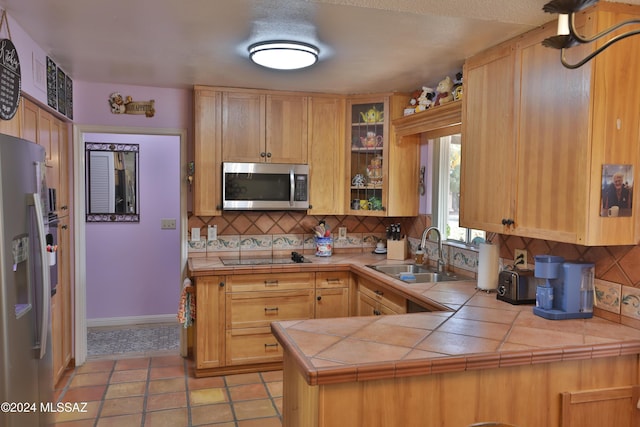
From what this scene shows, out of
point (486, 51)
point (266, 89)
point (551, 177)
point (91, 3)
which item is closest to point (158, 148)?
point (266, 89)

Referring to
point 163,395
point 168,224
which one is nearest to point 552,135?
point 163,395

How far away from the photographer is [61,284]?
357 cm

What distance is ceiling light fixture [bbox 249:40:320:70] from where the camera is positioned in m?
2.63

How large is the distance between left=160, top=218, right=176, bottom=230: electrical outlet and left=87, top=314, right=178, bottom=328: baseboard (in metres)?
0.94

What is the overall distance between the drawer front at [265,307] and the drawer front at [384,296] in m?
0.45

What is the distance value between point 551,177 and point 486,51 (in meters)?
0.89

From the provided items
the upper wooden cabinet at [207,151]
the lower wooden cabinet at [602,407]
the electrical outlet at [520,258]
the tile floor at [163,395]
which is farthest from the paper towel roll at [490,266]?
the upper wooden cabinet at [207,151]

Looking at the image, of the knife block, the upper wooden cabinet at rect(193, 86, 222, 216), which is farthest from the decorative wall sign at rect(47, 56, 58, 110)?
the knife block

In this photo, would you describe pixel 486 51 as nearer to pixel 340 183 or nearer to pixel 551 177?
pixel 551 177

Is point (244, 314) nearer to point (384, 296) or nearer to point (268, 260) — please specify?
point (268, 260)

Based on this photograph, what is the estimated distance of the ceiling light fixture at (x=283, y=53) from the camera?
2.63m

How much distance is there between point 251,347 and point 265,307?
33cm

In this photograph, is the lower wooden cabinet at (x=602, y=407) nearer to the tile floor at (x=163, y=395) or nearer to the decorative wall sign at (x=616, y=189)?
the decorative wall sign at (x=616, y=189)

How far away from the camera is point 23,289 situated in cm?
192
